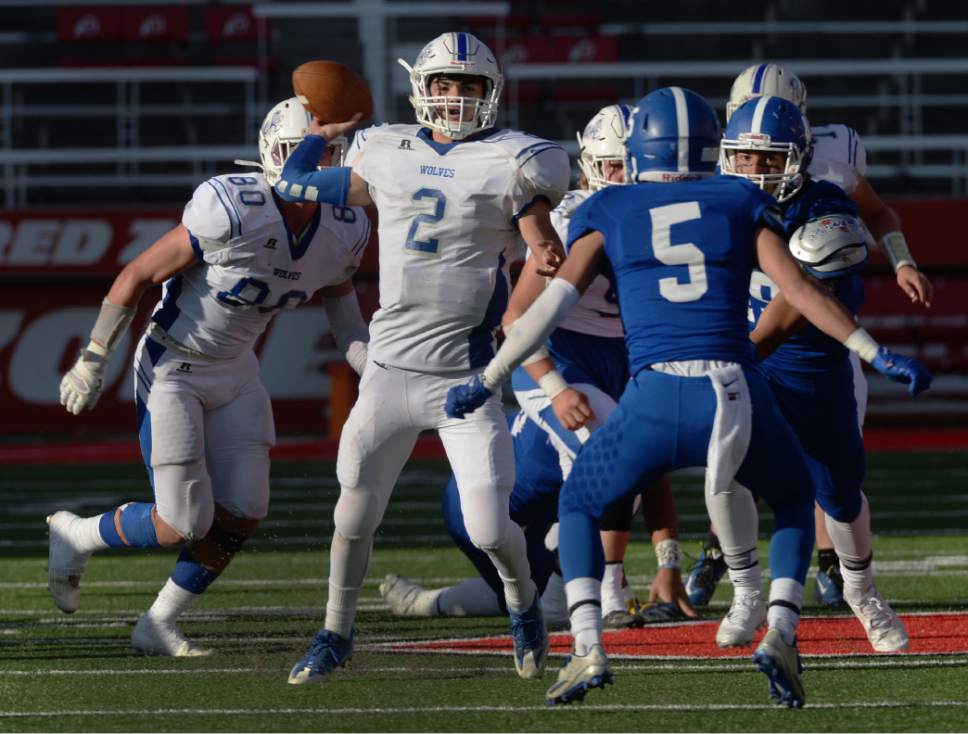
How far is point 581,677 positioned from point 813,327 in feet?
4.96

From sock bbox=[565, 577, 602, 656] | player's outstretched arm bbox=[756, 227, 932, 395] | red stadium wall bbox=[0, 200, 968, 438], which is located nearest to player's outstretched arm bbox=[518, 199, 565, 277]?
player's outstretched arm bbox=[756, 227, 932, 395]

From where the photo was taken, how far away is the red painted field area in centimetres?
483

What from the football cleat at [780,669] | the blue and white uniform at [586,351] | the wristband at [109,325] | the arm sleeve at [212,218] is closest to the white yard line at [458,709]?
the football cleat at [780,669]

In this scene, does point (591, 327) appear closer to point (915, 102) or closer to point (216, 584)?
point (216, 584)

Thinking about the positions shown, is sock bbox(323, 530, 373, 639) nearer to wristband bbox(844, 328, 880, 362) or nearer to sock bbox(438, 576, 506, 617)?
sock bbox(438, 576, 506, 617)

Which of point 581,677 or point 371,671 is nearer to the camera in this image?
point 581,677

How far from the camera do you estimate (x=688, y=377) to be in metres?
3.88

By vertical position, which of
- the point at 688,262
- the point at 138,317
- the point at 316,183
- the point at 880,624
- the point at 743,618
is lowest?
the point at 138,317

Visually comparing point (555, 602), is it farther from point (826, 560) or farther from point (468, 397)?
point (468, 397)

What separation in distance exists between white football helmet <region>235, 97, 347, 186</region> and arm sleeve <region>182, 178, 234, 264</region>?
0.47 ft

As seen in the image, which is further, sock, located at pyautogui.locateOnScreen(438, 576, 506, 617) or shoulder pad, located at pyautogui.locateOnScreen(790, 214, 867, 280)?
sock, located at pyautogui.locateOnScreen(438, 576, 506, 617)

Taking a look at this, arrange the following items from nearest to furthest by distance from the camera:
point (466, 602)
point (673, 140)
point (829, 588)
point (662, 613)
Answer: point (673, 140)
point (662, 613)
point (466, 602)
point (829, 588)

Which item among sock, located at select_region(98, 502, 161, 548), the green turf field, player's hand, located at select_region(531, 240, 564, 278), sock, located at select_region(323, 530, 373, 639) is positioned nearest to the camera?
the green turf field

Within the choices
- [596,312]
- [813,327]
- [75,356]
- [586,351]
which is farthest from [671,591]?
[75,356]
